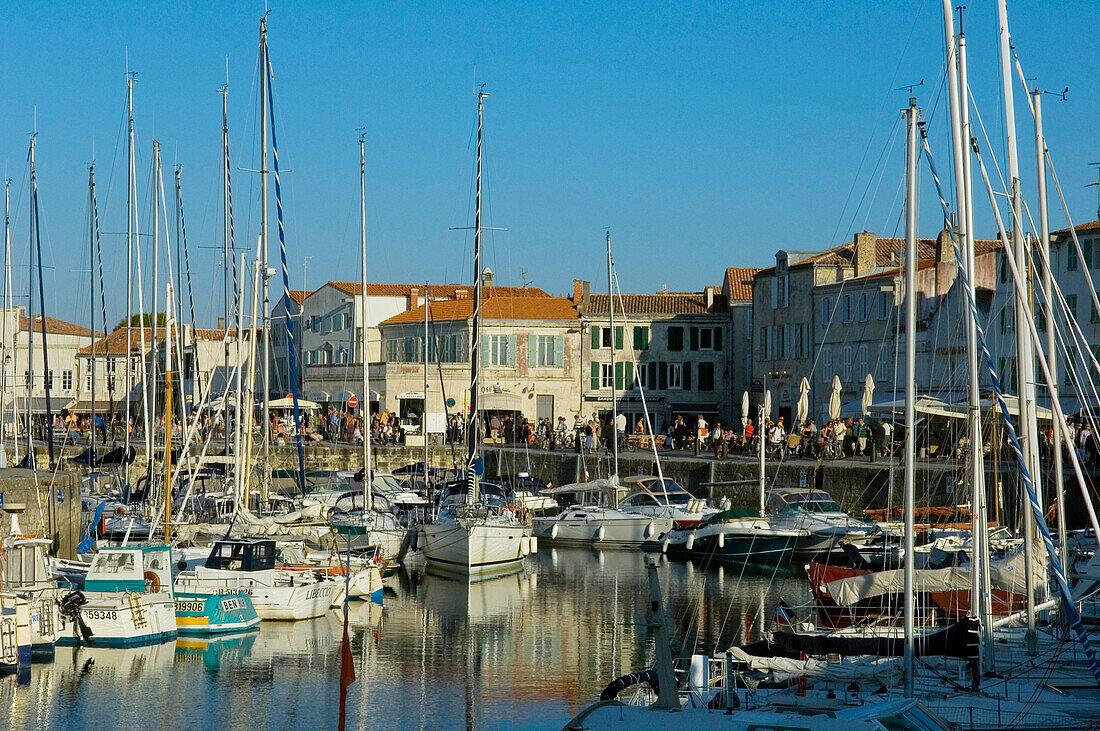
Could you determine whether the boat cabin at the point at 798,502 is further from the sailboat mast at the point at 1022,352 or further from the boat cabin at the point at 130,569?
the boat cabin at the point at 130,569

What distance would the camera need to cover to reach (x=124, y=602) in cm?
2584

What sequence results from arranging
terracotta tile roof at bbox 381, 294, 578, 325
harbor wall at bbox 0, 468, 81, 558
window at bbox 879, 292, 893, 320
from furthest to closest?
terracotta tile roof at bbox 381, 294, 578, 325 → window at bbox 879, 292, 893, 320 → harbor wall at bbox 0, 468, 81, 558

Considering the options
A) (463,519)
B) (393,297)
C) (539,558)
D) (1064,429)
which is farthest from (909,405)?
(393,297)

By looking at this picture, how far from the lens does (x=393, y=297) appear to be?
8169 centimetres

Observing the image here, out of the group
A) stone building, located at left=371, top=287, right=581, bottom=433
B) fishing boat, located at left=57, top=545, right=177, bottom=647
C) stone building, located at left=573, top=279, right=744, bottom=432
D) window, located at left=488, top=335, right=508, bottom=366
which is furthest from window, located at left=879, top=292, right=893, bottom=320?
fishing boat, located at left=57, top=545, right=177, bottom=647

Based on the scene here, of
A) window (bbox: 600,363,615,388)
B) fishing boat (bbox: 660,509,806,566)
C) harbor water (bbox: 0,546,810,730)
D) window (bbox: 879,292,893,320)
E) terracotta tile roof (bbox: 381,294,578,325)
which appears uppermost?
terracotta tile roof (bbox: 381,294,578,325)

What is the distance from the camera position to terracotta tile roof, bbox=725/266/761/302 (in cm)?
7294

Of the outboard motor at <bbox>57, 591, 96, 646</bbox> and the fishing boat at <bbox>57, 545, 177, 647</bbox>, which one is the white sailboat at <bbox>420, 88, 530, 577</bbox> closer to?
the fishing boat at <bbox>57, 545, 177, 647</bbox>

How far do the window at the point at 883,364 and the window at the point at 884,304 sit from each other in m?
1.25

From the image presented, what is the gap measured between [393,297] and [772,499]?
140 feet

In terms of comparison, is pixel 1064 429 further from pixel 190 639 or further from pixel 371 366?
pixel 371 366

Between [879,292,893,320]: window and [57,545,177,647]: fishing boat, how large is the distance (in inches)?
1486

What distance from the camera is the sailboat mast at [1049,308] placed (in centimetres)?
2106

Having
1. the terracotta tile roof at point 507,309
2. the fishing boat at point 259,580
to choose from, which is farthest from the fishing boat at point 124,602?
the terracotta tile roof at point 507,309
